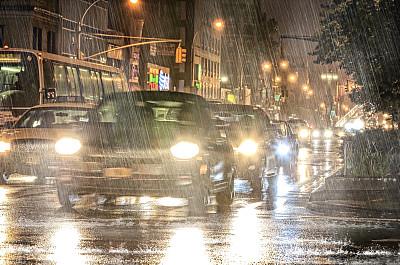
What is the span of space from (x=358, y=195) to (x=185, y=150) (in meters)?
5.05

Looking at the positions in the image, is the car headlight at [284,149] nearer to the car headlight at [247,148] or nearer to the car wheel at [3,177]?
the car headlight at [247,148]

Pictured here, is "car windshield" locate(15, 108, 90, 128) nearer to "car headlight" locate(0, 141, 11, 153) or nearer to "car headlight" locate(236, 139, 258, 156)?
"car headlight" locate(0, 141, 11, 153)

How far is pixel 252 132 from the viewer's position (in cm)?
2183

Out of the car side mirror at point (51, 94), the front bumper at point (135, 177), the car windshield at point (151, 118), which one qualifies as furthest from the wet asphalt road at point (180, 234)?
the car side mirror at point (51, 94)

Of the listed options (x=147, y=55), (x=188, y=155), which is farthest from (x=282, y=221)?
(x=147, y=55)

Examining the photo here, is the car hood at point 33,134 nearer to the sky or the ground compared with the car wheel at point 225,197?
nearer to the sky

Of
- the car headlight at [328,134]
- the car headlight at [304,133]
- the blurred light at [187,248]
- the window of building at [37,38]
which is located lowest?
the blurred light at [187,248]

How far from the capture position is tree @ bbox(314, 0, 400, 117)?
22.3 m

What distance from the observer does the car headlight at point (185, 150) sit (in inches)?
554

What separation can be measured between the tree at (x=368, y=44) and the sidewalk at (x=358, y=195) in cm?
307


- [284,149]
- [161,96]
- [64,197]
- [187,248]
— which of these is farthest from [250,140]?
[187,248]

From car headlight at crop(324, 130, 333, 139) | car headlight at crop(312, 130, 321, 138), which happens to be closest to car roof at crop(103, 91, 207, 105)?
car headlight at crop(312, 130, 321, 138)

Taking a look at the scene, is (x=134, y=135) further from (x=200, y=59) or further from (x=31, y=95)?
(x=200, y=59)

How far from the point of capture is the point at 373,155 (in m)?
24.3
